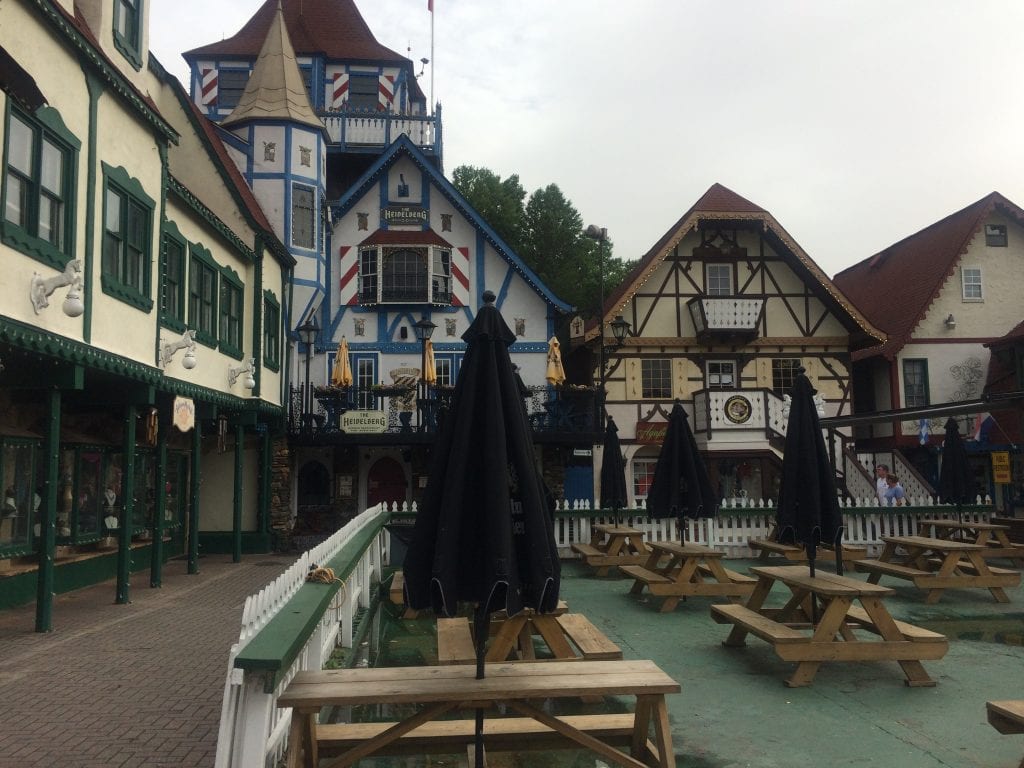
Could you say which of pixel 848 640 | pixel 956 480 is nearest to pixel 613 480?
pixel 956 480

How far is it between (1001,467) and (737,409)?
6.93m

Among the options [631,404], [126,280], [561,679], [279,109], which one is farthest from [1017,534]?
[279,109]

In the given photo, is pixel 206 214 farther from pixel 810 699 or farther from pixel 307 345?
pixel 810 699

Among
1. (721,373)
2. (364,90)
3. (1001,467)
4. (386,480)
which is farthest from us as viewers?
(364,90)

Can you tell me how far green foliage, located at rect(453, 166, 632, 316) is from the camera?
38688 millimetres

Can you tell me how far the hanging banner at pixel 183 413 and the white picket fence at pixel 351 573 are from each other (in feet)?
9.78

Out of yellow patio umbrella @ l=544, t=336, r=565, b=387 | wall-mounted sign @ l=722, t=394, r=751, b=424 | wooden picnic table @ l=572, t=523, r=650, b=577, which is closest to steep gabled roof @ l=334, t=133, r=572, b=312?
yellow patio umbrella @ l=544, t=336, r=565, b=387

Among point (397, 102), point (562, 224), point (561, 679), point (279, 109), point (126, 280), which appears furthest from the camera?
point (562, 224)

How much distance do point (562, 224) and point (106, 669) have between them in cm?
3582

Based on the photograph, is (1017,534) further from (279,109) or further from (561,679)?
(279,109)

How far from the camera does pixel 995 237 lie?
26.6 meters

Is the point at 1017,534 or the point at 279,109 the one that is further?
the point at 279,109

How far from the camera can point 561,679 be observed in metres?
4.24

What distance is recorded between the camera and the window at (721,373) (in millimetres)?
24922
